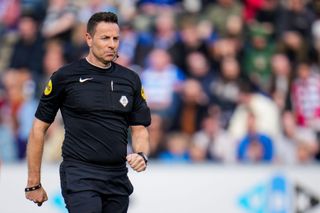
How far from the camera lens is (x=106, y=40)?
5852 millimetres

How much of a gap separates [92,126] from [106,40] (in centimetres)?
60

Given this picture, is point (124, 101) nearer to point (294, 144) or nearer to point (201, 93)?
point (294, 144)

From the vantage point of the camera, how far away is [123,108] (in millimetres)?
5961

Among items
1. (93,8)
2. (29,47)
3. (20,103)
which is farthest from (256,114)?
(29,47)

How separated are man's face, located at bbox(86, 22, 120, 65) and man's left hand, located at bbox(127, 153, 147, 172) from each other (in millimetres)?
695

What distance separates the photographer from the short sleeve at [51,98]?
19.2 feet

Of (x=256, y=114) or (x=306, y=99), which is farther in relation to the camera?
(x=306, y=99)

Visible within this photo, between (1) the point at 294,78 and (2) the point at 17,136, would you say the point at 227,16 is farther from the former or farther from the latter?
(2) the point at 17,136

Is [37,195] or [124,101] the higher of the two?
A: [124,101]

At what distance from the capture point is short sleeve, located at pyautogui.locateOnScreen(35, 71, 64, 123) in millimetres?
5852

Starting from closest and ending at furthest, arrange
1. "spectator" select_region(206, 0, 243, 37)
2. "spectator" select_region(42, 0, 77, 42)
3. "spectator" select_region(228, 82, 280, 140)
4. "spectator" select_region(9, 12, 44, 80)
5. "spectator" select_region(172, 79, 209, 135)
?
1. "spectator" select_region(228, 82, 280, 140)
2. "spectator" select_region(172, 79, 209, 135)
3. "spectator" select_region(9, 12, 44, 80)
4. "spectator" select_region(42, 0, 77, 42)
5. "spectator" select_region(206, 0, 243, 37)

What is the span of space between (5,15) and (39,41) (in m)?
0.77

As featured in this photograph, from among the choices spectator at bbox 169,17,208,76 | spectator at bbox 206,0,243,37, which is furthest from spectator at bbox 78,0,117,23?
spectator at bbox 206,0,243,37

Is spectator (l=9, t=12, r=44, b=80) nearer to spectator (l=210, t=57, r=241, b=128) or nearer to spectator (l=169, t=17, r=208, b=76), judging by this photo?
spectator (l=169, t=17, r=208, b=76)
